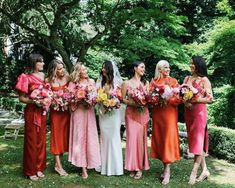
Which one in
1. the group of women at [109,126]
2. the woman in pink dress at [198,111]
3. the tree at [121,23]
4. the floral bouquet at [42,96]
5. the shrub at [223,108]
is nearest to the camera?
the floral bouquet at [42,96]

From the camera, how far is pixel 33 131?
674 centimetres

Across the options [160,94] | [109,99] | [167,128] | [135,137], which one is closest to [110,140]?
[135,137]

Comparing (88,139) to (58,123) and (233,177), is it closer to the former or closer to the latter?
(58,123)

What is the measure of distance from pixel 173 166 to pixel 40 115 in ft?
10.5

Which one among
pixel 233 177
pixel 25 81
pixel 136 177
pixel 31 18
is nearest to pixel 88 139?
pixel 136 177

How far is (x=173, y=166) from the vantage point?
8086mm

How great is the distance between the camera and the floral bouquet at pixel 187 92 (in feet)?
20.8

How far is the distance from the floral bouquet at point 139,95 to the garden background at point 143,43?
58.5 inches

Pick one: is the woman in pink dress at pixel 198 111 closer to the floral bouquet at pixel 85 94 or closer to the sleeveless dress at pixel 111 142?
the sleeveless dress at pixel 111 142

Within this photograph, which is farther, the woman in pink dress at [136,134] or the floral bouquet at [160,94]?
the woman in pink dress at [136,134]

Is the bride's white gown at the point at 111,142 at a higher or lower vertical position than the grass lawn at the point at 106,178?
higher

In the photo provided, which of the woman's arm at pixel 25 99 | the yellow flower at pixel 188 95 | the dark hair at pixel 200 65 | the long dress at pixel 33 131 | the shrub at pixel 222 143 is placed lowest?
the shrub at pixel 222 143

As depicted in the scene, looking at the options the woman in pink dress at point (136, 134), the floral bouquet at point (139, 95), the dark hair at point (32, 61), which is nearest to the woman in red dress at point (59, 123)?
the dark hair at point (32, 61)

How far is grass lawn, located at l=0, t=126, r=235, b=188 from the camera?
661 cm
